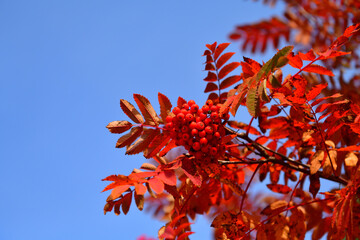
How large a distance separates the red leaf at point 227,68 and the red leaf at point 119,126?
0.49 m

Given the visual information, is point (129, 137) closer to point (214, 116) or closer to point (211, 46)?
point (214, 116)

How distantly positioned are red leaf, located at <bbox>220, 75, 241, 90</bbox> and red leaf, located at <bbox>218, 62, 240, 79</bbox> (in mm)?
25

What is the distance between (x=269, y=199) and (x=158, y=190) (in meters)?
1.91

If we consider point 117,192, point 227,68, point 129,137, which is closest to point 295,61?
point 227,68

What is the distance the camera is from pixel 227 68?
1519 millimetres

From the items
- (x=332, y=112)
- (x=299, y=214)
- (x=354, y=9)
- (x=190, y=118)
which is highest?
(x=354, y=9)

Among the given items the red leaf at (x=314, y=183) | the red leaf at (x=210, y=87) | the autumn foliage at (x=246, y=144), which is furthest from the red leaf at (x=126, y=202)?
the red leaf at (x=314, y=183)

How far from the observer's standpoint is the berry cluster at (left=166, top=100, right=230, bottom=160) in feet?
4.05

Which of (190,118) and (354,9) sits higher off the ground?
(354,9)

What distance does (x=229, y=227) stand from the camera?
1.40 metres

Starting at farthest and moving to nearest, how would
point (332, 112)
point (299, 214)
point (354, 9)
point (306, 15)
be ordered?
point (306, 15), point (354, 9), point (299, 214), point (332, 112)

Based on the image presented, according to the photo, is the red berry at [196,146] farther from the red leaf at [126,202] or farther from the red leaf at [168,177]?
the red leaf at [126,202]

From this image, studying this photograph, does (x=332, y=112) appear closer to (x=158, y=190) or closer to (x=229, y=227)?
(x=229, y=227)

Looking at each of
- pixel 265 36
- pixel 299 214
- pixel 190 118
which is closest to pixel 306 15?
pixel 265 36
